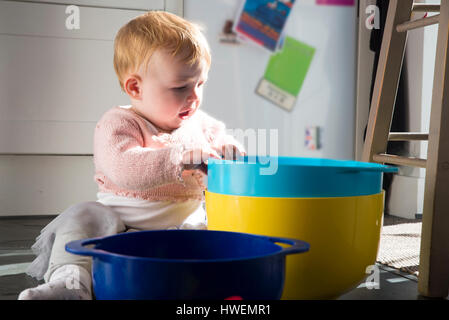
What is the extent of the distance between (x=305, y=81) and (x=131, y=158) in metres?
1.43

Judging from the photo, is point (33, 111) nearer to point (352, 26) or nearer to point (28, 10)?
point (28, 10)

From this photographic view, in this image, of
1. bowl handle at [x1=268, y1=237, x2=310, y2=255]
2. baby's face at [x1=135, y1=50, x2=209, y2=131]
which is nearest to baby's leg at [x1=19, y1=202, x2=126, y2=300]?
baby's face at [x1=135, y1=50, x2=209, y2=131]

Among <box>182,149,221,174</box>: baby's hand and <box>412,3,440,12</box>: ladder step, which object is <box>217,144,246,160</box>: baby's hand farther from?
<box>412,3,440,12</box>: ladder step

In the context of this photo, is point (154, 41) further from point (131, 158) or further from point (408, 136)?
point (408, 136)

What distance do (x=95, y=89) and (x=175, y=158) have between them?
3.84 feet

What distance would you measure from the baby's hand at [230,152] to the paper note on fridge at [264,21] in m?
1.21

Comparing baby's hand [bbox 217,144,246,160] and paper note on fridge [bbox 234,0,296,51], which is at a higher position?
paper note on fridge [bbox 234,0,296,51]

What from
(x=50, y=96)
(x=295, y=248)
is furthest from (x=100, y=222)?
(x=50, y=96)

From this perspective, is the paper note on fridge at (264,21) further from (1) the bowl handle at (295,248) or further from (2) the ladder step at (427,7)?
(1) the bowl handle at (295,248)

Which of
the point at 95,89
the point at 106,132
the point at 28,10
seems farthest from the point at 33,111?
the point at 106,132

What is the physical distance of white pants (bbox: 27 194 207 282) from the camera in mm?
879

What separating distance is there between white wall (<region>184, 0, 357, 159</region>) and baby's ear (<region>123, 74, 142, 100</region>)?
42.1 inches

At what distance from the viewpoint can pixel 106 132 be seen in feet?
3.21

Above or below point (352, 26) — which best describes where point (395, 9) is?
below
